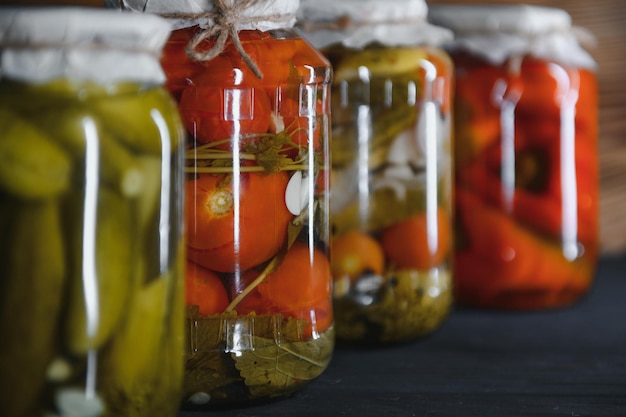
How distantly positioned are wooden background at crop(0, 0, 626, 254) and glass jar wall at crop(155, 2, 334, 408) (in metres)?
0.76

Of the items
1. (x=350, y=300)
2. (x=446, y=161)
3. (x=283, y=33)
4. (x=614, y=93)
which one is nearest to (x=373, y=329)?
(x=350, y=300)

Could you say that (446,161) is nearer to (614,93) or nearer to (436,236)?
(436,236)

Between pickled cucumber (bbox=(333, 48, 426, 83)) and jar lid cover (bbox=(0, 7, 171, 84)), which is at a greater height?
pickled cucumber (bbox=(333, 48, 426, 83))

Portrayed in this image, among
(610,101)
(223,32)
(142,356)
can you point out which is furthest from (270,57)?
(610,101)

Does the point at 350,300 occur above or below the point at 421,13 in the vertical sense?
below

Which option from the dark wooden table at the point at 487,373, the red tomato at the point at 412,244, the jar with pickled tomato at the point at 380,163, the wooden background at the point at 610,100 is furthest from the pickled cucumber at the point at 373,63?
the wooden background at the point at 610,100

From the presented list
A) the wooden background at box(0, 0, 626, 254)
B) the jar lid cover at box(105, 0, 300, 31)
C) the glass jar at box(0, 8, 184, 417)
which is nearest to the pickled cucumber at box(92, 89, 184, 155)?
the glass jar at box(0, 8, 184, 417)

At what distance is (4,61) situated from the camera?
561mm

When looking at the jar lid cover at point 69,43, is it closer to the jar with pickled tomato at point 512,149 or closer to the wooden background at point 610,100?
the jar with pickled tomato at point 512,149

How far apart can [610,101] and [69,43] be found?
1070 millimetres

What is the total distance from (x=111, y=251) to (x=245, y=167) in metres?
0.18

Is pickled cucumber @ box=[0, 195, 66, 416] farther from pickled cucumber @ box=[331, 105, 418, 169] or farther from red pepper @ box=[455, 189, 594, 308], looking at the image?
red pepper @ box=[455, 189, 594, 308]

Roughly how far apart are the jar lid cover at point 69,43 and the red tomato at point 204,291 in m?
0.19

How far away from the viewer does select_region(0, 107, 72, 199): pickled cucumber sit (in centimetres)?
55
